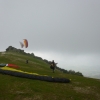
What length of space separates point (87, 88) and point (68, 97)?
6463 millimetres

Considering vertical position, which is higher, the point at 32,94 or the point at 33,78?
the point at 33,78

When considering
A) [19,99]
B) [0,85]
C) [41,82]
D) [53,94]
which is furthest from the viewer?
[41,82]

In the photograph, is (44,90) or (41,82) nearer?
(44,90)

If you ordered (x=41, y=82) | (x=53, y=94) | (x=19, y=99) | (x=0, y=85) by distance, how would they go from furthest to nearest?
(x=41, y=82) < (x=0, y=85) < (x=53, y=94) < (x=19, y=99)

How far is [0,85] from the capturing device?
31859 millimetres

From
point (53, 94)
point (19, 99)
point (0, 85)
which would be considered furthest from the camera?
point (0, 85)

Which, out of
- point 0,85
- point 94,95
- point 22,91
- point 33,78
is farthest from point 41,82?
point 94,95

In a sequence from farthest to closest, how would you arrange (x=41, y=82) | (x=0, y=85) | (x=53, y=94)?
(x=41, y=82) → (x=0, y=85) → (x=53, y=94)

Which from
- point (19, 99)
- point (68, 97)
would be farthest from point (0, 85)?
point (68, 97)

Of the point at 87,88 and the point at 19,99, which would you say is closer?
the point at 19,99

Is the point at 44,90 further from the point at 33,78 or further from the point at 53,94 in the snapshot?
the point at 33,78

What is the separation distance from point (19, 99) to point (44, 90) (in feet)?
16.8

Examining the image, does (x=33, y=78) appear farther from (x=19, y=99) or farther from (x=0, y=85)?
(x=19, y=99)

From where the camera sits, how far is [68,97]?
92.8 ft
